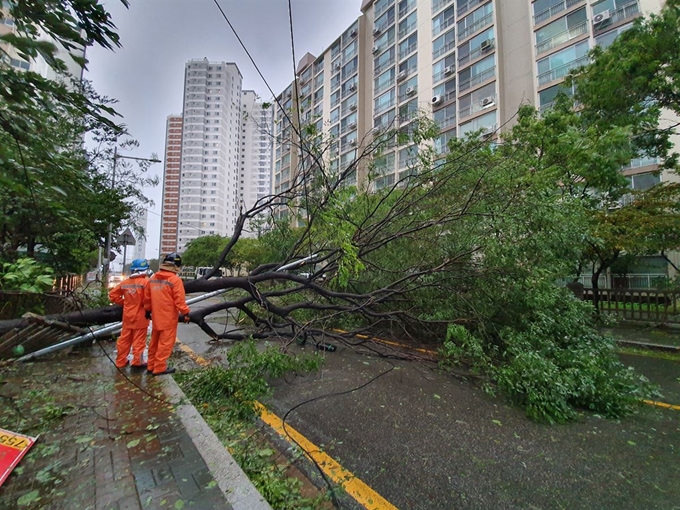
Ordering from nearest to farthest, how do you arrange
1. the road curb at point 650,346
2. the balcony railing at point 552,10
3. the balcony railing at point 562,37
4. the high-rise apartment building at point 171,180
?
the road curb at point 650,346 < the balcony railing at point 562,37 < the balcony railing at point 552,10 < the high-rise apartment building at point 171,180

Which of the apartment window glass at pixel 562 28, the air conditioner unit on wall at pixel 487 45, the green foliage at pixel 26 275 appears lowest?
the green foliage at pixel 26 275

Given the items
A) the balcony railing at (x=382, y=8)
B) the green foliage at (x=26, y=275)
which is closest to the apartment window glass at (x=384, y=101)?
the balcony railing at (x=382, y=8)

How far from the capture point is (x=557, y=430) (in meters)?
3.13

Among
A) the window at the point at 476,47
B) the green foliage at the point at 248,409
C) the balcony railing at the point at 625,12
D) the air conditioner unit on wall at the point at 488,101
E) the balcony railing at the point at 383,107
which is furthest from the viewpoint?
the balcony railing at the point at 383,107

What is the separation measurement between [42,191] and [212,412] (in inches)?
101

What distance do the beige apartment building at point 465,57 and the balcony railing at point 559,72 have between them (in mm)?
54

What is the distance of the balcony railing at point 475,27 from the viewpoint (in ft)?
73.1

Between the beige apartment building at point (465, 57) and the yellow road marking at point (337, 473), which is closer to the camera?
the yellow road marking at point (337, 473)

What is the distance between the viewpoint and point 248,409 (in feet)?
11.3

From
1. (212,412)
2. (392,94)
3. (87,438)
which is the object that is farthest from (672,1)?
(392,94)

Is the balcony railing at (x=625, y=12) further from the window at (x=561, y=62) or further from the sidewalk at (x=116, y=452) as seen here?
the sidewalk at (x=116, y=452)

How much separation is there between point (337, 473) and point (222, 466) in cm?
86

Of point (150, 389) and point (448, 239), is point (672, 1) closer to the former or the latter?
point (448, 239)

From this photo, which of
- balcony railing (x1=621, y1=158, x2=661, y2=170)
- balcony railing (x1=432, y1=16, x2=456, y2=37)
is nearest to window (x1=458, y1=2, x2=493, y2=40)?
balcony railing (x1=432, y1=16, x2=456, y2=37)
